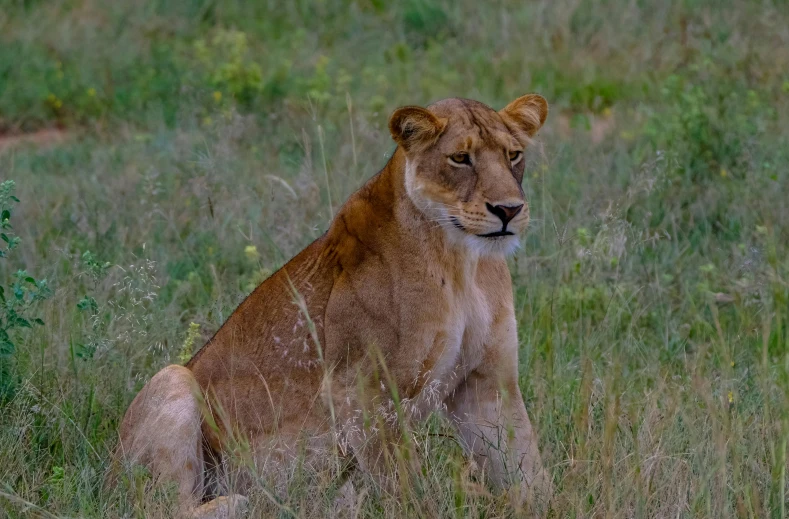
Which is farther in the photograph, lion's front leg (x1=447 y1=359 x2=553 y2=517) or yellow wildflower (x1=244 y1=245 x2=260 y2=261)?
yellow wildflower (x1=244 y1=245 x2=260 y2=261)

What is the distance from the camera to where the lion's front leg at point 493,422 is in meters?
3.70

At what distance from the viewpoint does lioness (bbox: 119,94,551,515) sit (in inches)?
143

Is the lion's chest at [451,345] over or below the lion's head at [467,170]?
below

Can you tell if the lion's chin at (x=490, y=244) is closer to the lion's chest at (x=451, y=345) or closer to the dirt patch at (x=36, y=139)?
the lion's chest at (x=451, y=345)

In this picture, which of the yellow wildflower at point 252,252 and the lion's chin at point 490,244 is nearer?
the lion's chin at point 490,244

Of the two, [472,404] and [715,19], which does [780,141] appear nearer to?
[715,19]

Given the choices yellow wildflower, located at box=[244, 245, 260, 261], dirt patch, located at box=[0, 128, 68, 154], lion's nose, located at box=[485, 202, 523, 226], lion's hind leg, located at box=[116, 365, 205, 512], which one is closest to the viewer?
lion's nose, located at box=[485, 202, 523, 226]

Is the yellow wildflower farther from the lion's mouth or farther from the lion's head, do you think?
the lion's mouth

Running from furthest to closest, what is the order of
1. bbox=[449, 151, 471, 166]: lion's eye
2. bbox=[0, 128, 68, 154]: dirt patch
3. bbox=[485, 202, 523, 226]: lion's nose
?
bbox=[0, 128, 68, 154]: dirt patch, bbox=[449, 151, 471, 166]: lion's eye, bbox=[485, 202, 523, 226]: lion's nose

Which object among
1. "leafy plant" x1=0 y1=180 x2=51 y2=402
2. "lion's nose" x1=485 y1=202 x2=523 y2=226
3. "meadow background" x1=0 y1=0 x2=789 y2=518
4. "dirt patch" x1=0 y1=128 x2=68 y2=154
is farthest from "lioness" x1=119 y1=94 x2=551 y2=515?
"dirt patch" x1=0 y1=128 x2=68 y2=154

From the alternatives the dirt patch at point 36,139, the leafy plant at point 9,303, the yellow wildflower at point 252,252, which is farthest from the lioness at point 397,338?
the dirt patch at point 36,139

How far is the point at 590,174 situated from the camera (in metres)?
6.84

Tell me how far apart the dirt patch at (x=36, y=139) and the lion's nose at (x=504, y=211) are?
18.3ft

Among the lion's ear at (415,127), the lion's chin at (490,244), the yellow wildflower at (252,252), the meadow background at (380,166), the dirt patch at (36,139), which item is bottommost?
the dirt patch at (36,139)
